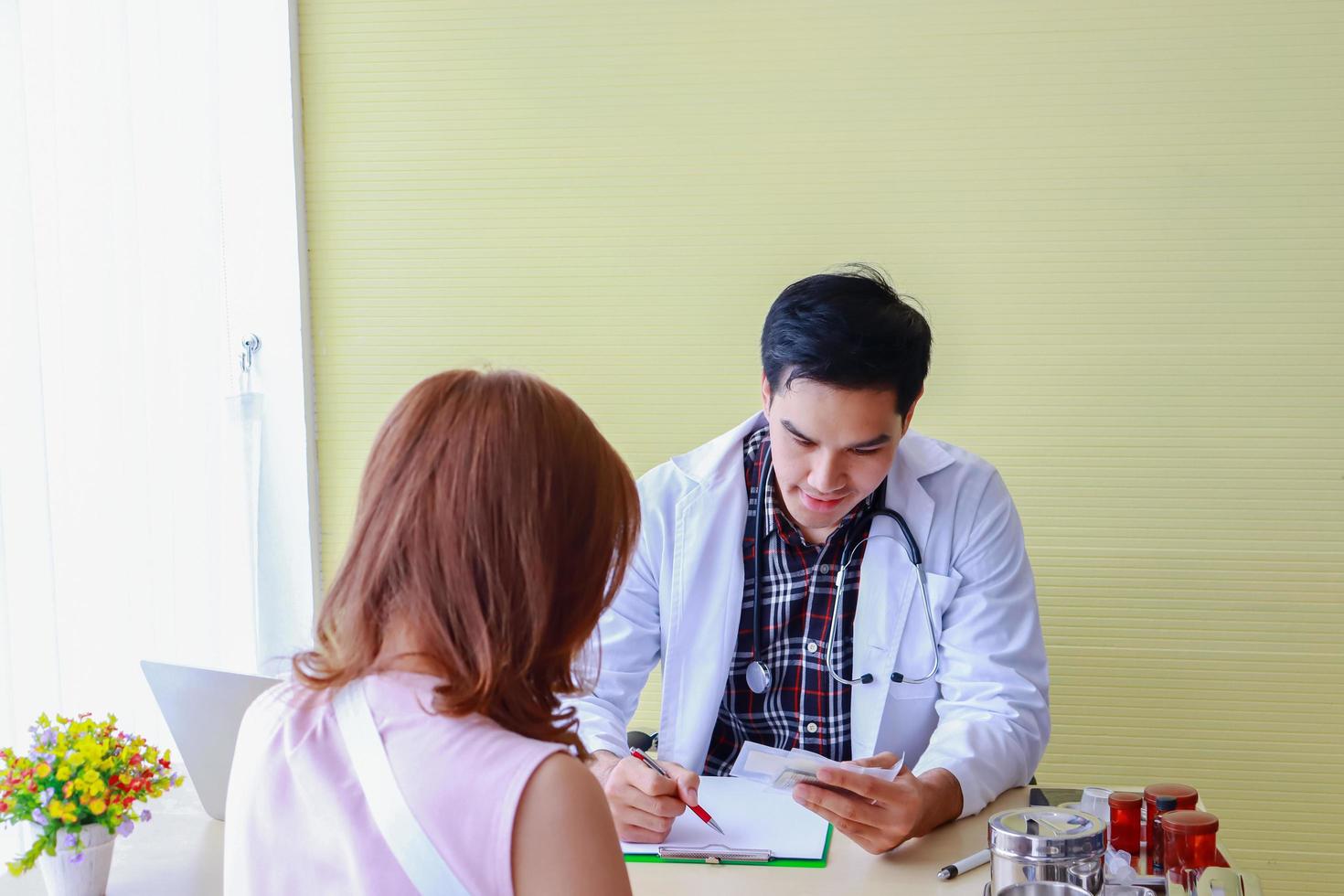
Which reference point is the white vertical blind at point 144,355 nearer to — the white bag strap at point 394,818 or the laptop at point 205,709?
the laptop at point 205,709

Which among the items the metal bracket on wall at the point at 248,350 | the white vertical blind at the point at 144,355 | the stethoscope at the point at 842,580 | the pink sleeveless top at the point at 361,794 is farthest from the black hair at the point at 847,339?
the metal bracket on wall at the point at 248,350

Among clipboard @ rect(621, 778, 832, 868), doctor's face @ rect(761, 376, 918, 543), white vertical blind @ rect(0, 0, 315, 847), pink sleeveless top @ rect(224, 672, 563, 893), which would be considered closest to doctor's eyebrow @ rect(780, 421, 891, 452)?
doctor's face @ rect(761, 376, 918, 543)

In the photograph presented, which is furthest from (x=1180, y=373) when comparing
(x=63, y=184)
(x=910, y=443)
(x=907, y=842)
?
(x=63, y=184)

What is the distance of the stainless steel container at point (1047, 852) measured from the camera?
123 cm

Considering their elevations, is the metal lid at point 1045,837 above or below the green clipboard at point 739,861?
above

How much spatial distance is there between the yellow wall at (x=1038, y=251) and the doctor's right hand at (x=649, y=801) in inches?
47.2

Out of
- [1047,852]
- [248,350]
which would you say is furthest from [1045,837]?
[248,350]

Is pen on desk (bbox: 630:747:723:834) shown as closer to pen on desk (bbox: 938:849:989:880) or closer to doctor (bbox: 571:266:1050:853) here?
doctor (bbox: 571:266:1050:853)

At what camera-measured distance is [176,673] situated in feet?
4.95

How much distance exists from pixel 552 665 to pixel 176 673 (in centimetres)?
77

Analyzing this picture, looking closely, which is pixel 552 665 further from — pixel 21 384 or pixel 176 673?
pixel 21 384

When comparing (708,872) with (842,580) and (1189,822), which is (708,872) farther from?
(842,580)

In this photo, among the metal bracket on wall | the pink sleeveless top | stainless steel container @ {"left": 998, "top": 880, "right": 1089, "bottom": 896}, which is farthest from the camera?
the metal bracket on wall

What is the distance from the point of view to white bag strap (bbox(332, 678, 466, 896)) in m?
0.87
